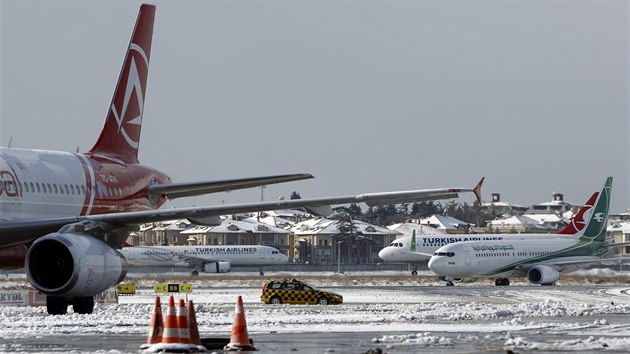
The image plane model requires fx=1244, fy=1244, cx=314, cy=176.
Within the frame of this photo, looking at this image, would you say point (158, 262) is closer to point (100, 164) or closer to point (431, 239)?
point (431, 239)

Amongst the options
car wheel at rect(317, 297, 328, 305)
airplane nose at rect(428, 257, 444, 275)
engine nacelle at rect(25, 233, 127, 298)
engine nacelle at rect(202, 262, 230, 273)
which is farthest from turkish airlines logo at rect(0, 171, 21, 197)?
engine nacelle at rect(202, 262, 230, 273)

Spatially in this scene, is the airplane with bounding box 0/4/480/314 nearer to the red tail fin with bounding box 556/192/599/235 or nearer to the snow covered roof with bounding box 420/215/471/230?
the red tail fin with bounding box 556/192/599/235

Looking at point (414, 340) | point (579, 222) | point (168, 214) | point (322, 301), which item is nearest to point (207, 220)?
point (168, 214)

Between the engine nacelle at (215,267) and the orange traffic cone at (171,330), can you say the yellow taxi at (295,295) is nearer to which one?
the orange traffic cone at (171,330)

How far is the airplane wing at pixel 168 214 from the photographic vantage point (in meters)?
24.2

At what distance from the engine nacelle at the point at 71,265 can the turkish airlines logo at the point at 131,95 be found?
7.15 metres

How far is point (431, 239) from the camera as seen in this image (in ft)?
280

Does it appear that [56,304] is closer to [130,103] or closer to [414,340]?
[130,103]

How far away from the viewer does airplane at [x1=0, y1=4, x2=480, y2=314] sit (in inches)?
926

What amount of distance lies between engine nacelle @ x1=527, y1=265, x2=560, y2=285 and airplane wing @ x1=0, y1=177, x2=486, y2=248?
4746 cm

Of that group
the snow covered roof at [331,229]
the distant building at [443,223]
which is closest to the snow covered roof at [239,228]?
the snow covered roof at [331,229]

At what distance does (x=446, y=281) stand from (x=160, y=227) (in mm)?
97769

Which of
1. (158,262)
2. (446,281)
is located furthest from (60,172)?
(158,262)

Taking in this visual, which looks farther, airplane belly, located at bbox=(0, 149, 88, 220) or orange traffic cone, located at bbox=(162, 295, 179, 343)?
airplane belly, located at bbox=(0, 149, 88, 220)
